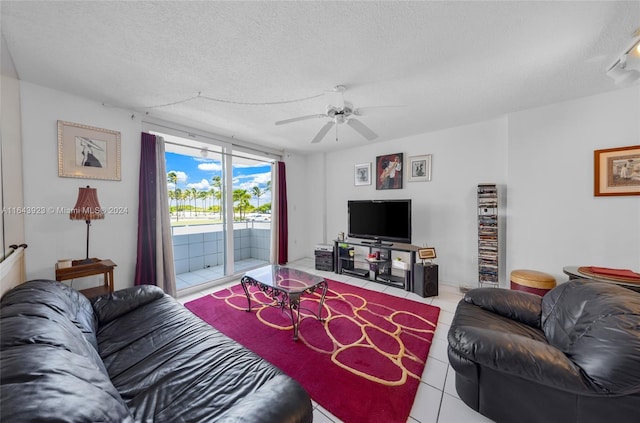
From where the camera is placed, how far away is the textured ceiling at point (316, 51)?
4.52 ft

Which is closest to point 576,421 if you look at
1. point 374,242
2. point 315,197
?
point 374,242

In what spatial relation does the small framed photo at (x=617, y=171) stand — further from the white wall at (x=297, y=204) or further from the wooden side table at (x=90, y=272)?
the wooden side table at (x=90, y=272)

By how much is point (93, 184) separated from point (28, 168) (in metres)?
0.46

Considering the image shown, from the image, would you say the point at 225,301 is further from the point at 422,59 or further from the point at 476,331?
the point at 422,59

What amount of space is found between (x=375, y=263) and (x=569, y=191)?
2.51m

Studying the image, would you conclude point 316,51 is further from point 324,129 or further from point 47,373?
point 47,373

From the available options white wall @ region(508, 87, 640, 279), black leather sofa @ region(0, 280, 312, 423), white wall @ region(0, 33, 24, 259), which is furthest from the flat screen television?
white wall @ region(0, 33, 24, 259)

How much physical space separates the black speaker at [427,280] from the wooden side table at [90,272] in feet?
12.0

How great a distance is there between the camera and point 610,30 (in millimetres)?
1538

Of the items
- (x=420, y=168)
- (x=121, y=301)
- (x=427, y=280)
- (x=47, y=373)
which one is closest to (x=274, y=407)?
(x=47, y=373)

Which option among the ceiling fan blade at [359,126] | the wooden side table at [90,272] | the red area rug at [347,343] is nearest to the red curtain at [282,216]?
the red area rug at [347,343]

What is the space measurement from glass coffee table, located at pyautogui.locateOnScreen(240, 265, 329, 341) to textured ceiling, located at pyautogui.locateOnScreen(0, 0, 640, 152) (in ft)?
6.56

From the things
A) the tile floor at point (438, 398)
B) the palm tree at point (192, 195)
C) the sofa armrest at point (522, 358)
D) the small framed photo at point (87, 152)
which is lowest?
the tile floor at point (438, 398)

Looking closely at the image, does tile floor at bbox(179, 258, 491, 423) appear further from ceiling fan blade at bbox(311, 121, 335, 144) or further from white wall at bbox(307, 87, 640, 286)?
ceiling fan blade at bbox(311, 121, 335, 144)
